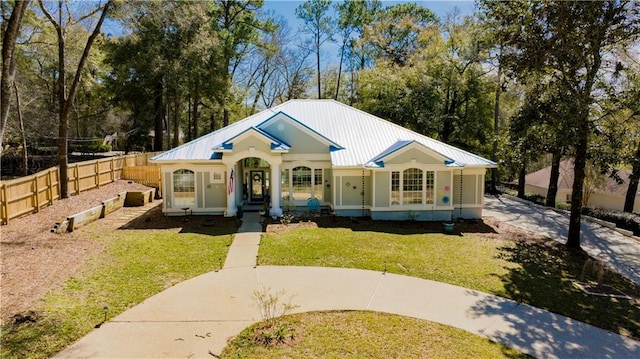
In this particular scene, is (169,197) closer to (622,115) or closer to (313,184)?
(313,184)

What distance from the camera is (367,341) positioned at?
7055 mm

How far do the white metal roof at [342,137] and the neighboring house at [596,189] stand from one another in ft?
38.9

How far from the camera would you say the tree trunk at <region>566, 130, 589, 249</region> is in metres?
13.2

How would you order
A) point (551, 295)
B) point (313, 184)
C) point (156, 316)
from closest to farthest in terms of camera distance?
point (156, 316), point (551, 295), point (313, 184)

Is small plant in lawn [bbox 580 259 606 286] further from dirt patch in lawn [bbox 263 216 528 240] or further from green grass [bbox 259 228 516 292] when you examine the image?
dirt patch in lawn [bbox 263 216 528 240]

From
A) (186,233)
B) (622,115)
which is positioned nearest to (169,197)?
(186,233)

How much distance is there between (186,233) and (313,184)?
265 inches

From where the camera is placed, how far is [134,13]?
768 inches

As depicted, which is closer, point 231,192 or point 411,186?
point 231,192

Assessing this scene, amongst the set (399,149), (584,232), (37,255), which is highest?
(399,149)

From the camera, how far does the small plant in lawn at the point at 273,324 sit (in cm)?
701

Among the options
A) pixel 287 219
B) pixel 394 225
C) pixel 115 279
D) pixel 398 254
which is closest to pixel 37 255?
pixel 115 279

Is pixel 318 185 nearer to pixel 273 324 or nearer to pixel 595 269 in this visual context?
pixel 595 269

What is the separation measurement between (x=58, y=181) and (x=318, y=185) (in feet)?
39.7
